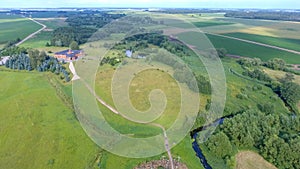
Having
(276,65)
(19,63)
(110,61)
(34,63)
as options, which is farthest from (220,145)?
(19,63)

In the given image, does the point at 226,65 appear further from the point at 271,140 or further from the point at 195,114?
the point at 271,140

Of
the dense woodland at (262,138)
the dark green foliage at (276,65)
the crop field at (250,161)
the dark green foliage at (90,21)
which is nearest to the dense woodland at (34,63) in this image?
the dense woodland at (262,138)

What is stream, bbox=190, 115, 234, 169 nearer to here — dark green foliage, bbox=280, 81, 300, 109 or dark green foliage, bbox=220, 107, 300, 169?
dark green foliage, bbox=220, 107, 300, 169

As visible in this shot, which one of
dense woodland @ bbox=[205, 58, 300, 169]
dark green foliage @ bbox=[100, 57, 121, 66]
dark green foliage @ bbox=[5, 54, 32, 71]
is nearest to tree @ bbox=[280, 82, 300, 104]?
dense woodland @ bbox=[205, 58, 300, 169]

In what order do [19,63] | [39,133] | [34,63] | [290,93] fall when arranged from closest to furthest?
1. [39,133]
2. [290,93]
3. [34,63]
4. [19,63]

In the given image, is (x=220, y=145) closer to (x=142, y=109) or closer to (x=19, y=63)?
(x=142, y=109)
